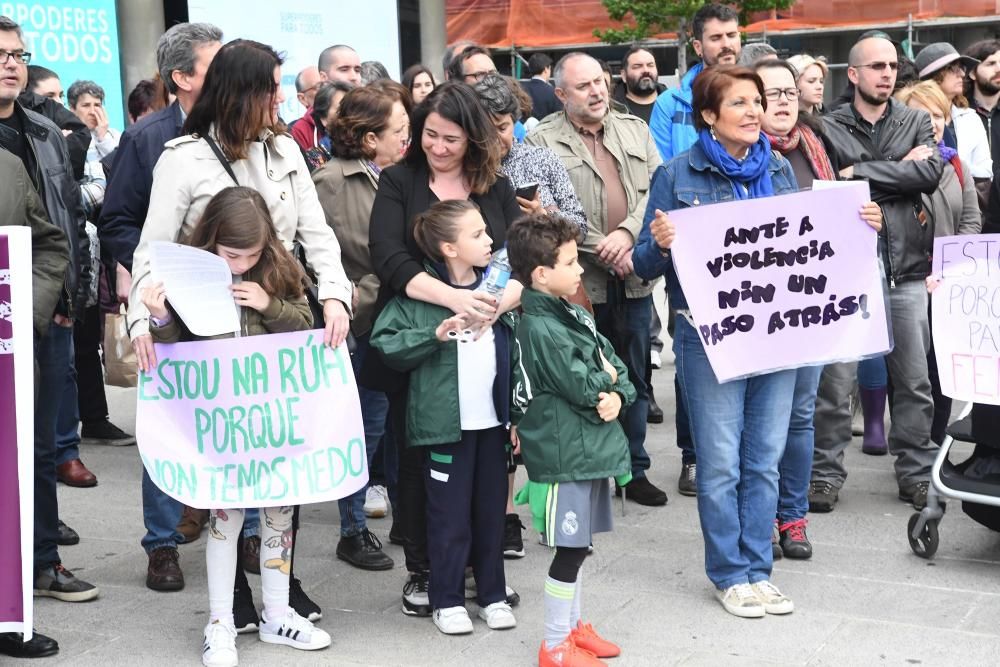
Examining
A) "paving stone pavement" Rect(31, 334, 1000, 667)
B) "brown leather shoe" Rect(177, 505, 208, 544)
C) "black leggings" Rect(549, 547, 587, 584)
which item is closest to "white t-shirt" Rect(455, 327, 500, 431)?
"black leggings" Rect(549, 547, 587, 584)

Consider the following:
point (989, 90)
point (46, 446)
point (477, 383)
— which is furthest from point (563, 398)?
point (989, 90)

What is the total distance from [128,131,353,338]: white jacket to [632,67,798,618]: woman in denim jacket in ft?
3.64

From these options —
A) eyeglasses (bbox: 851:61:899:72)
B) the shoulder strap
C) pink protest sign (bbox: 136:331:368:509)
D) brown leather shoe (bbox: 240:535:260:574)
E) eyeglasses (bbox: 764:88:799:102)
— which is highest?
eyeglasses (bbox: 851:61:899:72)

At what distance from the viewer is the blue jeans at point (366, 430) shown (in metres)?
5.35

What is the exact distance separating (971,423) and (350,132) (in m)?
2.62

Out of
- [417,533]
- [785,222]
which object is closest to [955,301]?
[785,222]

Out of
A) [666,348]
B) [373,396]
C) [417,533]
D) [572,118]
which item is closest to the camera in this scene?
[417,533]

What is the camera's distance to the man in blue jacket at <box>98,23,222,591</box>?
494 cm

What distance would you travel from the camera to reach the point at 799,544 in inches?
207

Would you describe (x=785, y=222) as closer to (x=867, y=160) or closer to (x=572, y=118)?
(x=867, y=160)

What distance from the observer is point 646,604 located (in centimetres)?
479

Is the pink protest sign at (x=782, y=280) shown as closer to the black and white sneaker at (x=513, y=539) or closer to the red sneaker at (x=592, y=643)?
the red sneaker at (x=592, y=643)

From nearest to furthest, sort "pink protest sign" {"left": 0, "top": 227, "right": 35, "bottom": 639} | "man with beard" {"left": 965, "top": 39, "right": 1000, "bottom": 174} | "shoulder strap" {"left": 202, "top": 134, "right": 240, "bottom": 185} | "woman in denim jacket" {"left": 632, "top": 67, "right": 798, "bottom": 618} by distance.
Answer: "pink protest sign" {"left": 0, "top": 227, "right": 35, "bottom": 639}
"shoulder strap" {"left": 202, "top": 134, "right": 240, "bottom": 185}
"woman in denim jacket" {"left": 632, "top": 67, "right": 798, "bottom": 618}
"man with beard" {"left": 965, "top": 39, "right": 1000, "bottom": 174}

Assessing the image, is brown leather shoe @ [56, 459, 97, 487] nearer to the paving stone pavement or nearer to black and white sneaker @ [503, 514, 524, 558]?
the paving stone pavement
